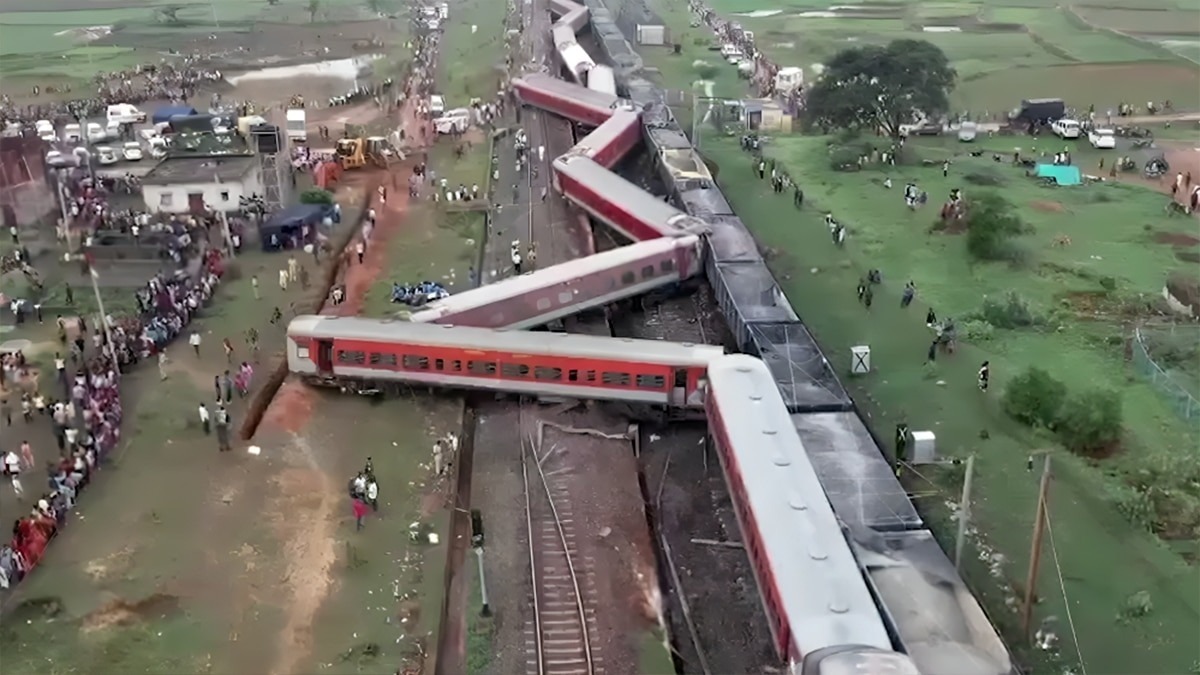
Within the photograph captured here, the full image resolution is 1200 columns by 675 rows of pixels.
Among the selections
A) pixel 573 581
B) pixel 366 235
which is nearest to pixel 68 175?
pixel 366 235

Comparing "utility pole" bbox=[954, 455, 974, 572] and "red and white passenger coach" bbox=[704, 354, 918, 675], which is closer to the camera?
"red and white passenger coach" bbox=[704, 354, 918, 675]

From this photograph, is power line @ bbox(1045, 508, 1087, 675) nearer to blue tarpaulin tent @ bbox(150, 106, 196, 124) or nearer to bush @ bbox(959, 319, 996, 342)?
bush @ bbox(959, 319, 996, 342)

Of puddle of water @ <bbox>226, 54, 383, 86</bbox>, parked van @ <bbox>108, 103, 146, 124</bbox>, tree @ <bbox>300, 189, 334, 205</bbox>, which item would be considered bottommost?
tree @ <bbox>300, 189, 334, 205</bbox>

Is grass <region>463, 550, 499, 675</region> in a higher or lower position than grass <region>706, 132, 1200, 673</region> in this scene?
lower

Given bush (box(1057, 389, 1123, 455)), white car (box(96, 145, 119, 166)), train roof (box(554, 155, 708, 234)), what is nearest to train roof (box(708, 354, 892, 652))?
bush (box(1057, 389, 1123, 455))

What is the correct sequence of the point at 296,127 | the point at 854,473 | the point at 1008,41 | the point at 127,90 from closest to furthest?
1. the point at 854,473
2. the point at 296,127
3. the point at 127,90
4. the point at 1008,41

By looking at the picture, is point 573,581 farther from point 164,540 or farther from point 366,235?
point 366,235

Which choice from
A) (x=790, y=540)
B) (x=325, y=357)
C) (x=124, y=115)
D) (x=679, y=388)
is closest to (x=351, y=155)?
(x=124, y=115)

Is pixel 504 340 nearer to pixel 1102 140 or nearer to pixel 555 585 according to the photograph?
pixel 555 585
